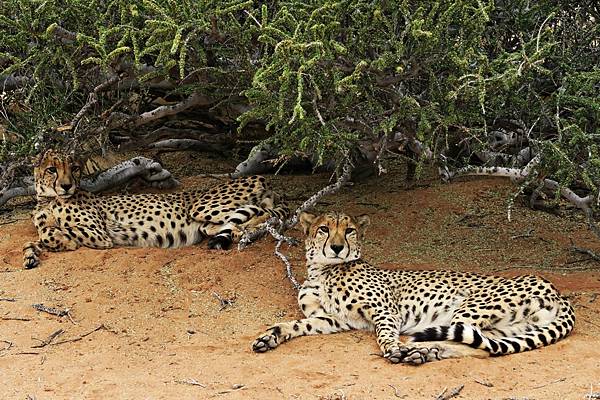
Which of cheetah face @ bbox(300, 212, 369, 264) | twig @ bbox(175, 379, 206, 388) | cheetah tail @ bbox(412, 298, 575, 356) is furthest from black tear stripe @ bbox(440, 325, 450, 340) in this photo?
twig @ bbox(175, 379, 206, 388)

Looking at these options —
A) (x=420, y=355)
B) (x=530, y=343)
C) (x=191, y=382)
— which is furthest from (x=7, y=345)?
(x=530, y=343)

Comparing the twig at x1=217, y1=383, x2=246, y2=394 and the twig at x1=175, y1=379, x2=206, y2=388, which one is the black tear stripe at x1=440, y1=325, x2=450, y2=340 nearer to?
the twig at x1=217, y1=383, x2=246, y2=394

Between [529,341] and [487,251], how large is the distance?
80.4 inches

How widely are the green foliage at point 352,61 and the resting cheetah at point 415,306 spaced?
26.5 inches

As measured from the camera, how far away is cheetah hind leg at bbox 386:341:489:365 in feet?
15.7

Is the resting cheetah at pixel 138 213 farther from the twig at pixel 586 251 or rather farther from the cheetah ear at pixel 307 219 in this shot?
the twig at pixel 586 251

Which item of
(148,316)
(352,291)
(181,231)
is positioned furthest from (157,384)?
(181,231)

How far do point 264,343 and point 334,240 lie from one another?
0.99 m

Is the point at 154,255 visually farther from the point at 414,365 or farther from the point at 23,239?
the point at 414,365

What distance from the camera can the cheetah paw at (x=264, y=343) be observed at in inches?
201

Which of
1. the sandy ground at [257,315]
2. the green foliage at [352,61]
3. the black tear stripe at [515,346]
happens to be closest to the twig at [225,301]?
the sandy ground at [257,315]

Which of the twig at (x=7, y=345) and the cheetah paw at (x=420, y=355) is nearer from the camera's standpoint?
the cheetah paw at (x=420, y=355)

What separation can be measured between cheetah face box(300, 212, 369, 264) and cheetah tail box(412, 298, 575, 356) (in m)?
0.91

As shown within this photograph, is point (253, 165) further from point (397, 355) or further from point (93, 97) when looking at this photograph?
point (397, 355)
